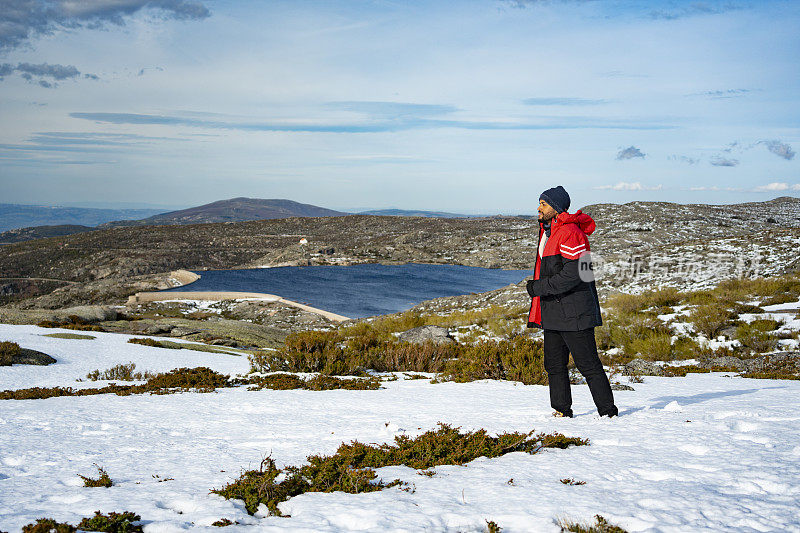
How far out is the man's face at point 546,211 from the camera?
4488 mm

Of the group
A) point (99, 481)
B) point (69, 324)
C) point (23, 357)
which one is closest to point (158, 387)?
point (23, 357)

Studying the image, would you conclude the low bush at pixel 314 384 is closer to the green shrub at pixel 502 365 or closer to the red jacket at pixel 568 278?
the green shrub at pixel 502 365

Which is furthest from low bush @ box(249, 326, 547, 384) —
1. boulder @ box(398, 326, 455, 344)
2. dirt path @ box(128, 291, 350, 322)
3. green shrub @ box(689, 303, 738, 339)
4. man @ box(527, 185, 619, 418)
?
dirt path @ box(128, 291, 350, 322)

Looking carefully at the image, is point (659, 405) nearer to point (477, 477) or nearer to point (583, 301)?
point (583, 301)

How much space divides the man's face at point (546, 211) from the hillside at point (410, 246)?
622 inches

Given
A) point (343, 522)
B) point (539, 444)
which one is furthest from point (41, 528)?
point (539, 444)

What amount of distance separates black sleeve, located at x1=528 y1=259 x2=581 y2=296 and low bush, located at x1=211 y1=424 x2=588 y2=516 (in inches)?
45.8

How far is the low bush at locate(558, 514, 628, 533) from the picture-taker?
2.17 metres

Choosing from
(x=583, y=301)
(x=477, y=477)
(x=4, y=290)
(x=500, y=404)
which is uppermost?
(x=583, y=301)

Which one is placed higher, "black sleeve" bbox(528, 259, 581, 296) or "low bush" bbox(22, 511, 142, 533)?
"black sleeve" bbox(528, 259, 581, 296)

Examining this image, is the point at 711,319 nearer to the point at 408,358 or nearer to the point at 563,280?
the point at 408,358

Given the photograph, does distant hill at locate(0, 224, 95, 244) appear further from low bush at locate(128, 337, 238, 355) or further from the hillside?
low bush at locate(128, 337, 238, 355)

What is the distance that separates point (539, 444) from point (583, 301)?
127cm

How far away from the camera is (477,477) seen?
9.71ft
